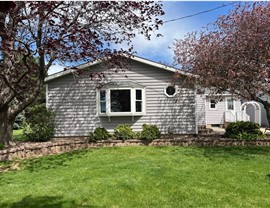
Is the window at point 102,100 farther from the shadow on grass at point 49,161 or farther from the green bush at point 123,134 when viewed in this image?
the shadow on grass at point 49,161

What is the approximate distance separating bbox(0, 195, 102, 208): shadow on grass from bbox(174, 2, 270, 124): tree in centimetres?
624

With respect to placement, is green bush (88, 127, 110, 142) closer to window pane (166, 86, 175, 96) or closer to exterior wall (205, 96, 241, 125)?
window pane (166, 86, 175, 96)

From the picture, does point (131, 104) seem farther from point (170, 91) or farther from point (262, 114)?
point (262, 114)

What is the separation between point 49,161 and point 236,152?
5752mm

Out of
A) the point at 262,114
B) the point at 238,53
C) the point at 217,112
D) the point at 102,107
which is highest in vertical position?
the point at 238,53

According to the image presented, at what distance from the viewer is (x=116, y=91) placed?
36.6 ft

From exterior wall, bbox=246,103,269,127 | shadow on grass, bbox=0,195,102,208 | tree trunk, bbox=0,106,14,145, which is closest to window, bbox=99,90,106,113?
tree trunk, bbox=0,106,14,145

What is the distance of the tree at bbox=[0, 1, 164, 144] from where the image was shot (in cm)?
651

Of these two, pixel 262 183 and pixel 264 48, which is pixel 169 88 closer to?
pixel 264 48

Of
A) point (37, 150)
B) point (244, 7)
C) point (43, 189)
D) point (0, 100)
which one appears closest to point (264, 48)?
point (244, 7)

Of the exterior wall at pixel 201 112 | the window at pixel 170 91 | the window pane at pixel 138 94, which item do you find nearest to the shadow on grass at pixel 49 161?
the window pane at pixel 138 94

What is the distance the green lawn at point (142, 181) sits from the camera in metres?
4.00

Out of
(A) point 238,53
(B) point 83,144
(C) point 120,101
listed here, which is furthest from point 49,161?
(A) point 238,53

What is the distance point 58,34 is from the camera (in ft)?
23.1
